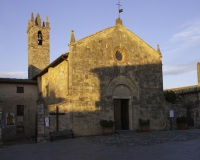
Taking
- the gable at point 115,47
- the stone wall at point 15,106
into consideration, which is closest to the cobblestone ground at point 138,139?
the gable at point 115,47

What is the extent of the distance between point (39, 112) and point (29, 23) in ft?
66.7

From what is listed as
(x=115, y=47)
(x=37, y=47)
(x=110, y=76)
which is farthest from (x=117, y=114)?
(x=37, y=47)

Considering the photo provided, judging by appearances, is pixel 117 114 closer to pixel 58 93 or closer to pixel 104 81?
pixel 104 81

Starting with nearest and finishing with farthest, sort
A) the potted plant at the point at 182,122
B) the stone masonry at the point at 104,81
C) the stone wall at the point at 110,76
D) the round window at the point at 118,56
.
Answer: the stone masonry at the point at 104,81, the stone wall at the point at 110,76, the round window at the point at 118,56, the potted plant at the point at 182,122

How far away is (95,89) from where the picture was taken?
18594mm

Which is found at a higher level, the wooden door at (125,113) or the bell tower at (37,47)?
the bell tower at (37,47)

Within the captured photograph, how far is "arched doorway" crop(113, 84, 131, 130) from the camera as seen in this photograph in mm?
19859

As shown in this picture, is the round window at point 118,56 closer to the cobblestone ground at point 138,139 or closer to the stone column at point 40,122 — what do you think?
the cobblestone ground at point 138,139

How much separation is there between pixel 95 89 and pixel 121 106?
3326 millimetres

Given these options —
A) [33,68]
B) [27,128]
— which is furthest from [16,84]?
[33,68]

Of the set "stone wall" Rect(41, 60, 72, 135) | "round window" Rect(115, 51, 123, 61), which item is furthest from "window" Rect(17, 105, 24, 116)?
"round window" Rect(115, 51, 123, 61)

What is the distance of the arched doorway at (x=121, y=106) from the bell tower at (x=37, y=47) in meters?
14.5

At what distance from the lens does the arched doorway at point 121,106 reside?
19.9 m

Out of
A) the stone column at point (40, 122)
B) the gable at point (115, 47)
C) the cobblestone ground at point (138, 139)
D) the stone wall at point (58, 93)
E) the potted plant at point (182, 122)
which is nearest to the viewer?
the cobblestone ground at point (138, 139)
